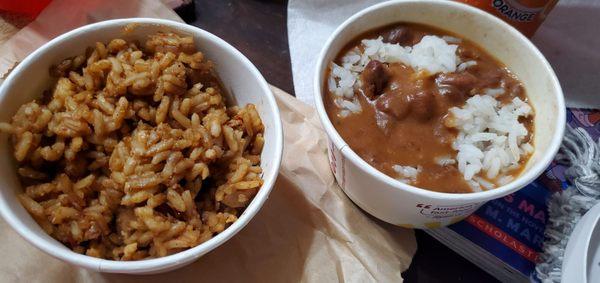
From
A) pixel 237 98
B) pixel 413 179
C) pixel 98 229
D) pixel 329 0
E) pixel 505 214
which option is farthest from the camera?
pixel 329 0

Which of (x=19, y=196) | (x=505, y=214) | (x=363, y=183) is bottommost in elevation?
(x=505, y=214)

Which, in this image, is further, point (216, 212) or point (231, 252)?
point (231, 252)

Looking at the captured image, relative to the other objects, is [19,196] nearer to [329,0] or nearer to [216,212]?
[216,212]

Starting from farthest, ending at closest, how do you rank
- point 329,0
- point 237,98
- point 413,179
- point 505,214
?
point 329,0 → point 505,214 → point 237,98 → point 413,179

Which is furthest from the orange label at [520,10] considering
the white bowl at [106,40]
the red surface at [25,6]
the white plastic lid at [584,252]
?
the red surface at [25,6]

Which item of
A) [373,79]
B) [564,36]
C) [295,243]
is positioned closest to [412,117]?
[373,79]

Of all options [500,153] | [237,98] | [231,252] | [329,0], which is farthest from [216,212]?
[329,0]
